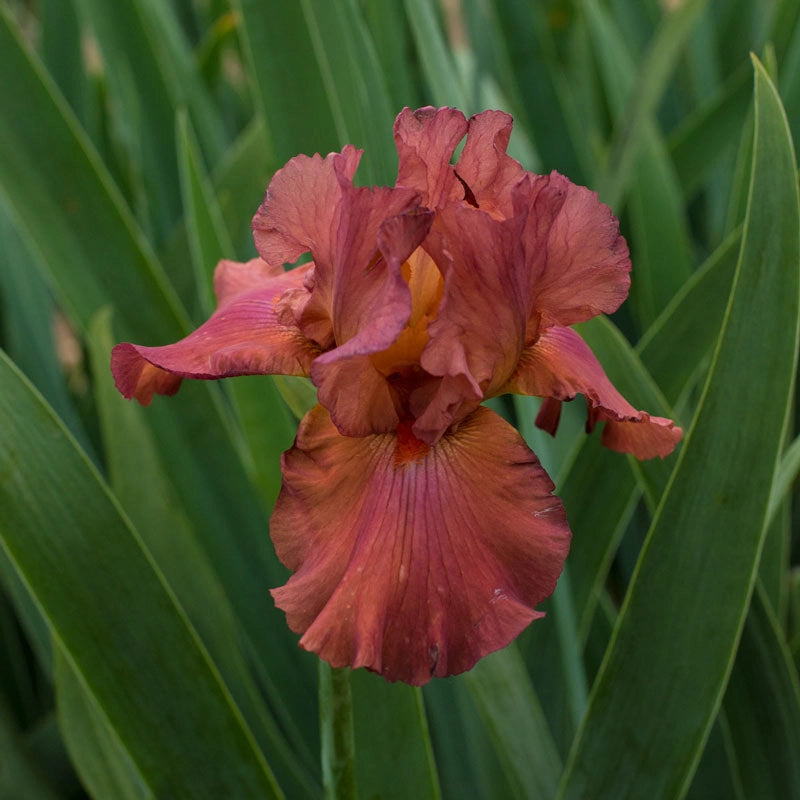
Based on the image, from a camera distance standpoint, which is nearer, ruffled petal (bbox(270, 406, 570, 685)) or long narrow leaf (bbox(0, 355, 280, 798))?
ruffled petal (bbox(270, 406, 570, 685))

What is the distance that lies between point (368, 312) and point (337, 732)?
0.67 ft

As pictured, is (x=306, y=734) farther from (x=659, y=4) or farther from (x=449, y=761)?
(x=659, y=4)

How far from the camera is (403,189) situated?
359mm

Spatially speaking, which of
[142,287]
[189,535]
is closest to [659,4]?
[142,287]

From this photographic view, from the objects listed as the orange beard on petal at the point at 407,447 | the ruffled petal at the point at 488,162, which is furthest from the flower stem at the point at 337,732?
the ruffled petal at the point at 488,162

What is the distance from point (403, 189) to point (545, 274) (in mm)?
69

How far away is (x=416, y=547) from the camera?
34 cm

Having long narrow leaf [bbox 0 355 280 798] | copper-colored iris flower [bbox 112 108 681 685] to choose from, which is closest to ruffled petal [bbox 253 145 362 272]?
copper-colored iris flower [bbox 112 108 681 685]

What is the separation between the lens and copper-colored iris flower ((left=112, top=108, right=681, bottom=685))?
34cm

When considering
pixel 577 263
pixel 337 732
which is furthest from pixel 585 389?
pixel 337 732

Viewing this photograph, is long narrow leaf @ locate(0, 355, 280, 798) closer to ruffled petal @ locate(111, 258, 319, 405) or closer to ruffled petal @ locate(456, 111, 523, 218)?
ruffled petal @ locate(111, 258, 319, 405)

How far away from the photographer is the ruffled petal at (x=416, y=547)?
0.34 metres

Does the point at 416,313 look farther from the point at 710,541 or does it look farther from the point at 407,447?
the point at 710,541

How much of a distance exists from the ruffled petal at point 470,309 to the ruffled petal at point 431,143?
0.03 m
